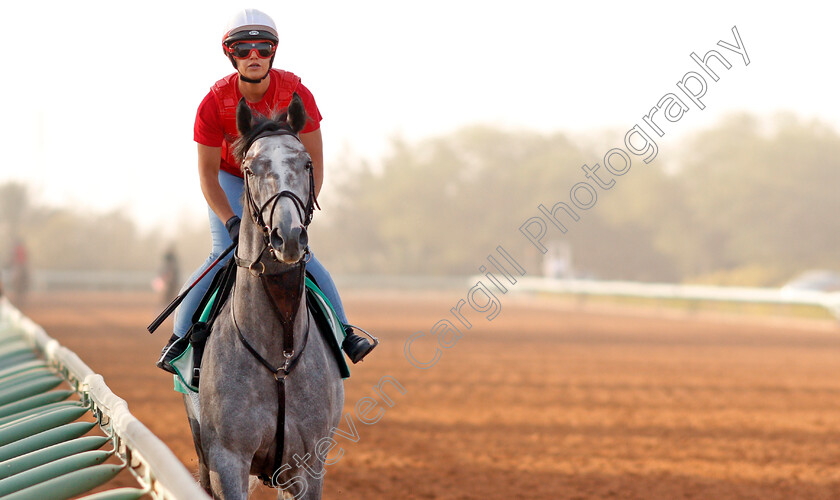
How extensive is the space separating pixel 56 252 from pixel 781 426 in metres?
48.6

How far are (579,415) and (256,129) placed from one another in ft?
26.1

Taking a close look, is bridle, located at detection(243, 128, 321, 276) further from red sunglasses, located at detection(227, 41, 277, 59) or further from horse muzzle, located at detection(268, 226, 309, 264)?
red sunglasses, located at detection(227, 41, 277, 59)

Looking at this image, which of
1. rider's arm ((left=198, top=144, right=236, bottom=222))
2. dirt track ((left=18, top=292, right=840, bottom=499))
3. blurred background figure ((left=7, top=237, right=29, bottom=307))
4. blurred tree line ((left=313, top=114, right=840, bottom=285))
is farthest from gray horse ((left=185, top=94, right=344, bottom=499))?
blurred tree line ((left=313, top=114, right=840, bottom=285))

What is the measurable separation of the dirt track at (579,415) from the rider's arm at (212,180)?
2.98 metres

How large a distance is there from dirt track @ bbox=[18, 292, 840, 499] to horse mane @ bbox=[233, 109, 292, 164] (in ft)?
Result: 11.4

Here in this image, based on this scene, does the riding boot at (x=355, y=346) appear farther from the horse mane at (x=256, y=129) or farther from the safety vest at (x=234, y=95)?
the horse mane at (x=256, y=129)

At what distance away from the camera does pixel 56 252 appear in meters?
51.4

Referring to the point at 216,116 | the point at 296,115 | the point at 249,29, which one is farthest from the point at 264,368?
the point at 249,29

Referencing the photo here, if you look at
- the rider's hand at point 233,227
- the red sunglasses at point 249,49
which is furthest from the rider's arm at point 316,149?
the red sunglasses at point 249,49

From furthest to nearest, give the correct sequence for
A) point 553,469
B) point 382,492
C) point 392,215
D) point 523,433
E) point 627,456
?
point 392,215, point 523,433, point 627,456, point 553,469, point 382,492

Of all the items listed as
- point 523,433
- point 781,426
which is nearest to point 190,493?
point 523,433

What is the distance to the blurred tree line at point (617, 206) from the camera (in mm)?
58906

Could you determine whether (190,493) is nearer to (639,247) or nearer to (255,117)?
(255,117)

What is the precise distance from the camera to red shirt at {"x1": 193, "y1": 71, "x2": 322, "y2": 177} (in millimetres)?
4227
